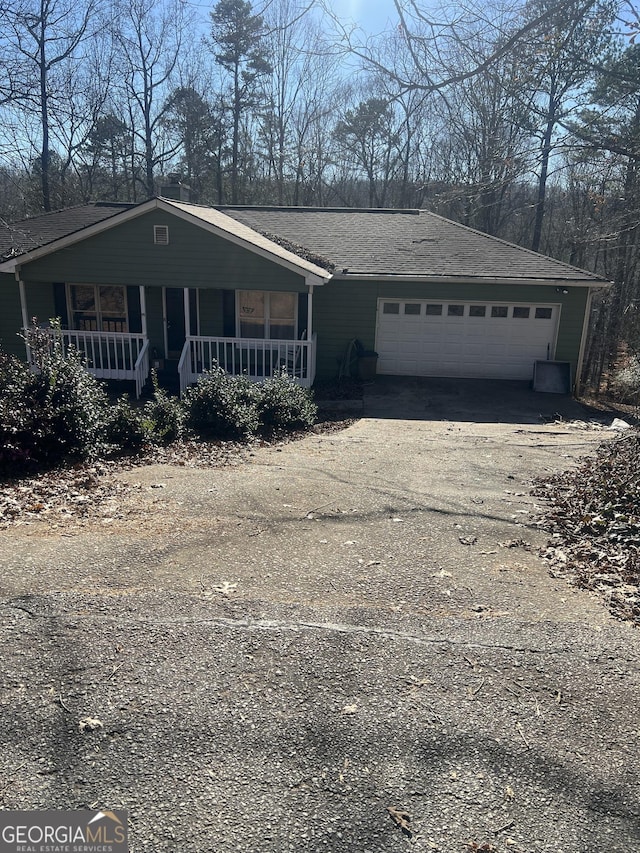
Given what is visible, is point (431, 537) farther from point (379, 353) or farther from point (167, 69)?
point (167, 69)

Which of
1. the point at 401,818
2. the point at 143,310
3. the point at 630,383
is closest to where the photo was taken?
the point at 401,818

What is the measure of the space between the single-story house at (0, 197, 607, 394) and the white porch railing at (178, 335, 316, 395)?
0.04 meters

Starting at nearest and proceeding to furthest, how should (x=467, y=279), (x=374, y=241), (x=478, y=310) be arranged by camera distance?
(x=467, y=279) → (x=478, y=310) → (x=374, y=241)

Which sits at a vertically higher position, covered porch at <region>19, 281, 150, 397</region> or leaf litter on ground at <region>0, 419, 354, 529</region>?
covered porch at <region>19, 281, 150, 397</region>

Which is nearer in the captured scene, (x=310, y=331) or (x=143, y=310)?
(x=143, y=310)

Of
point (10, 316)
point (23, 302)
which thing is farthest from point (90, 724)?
point (10, 316)

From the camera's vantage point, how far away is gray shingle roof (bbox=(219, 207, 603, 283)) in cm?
1582

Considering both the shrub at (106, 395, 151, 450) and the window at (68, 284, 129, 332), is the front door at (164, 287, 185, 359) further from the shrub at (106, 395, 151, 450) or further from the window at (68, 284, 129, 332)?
the shrub at (106, 395, 151, 450)

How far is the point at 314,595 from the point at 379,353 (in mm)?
12762

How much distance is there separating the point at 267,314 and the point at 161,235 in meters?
3.28

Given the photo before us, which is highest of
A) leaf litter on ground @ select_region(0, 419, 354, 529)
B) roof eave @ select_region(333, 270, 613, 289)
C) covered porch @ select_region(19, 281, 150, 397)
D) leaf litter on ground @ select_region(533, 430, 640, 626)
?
roof eave @ select_region(333, 270, 613, 289)

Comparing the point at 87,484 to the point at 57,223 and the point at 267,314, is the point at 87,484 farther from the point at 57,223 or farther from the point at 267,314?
the point at 57,223

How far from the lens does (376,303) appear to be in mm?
16266

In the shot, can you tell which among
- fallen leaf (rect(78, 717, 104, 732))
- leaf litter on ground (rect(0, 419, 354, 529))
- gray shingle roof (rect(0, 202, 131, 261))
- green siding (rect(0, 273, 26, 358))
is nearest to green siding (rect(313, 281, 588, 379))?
gray shingle roof (rect(0, 202, 131, 261))
